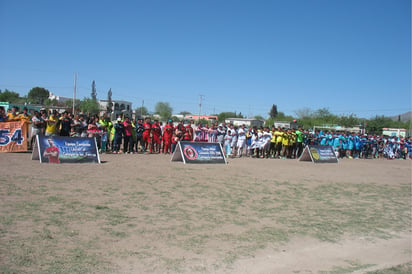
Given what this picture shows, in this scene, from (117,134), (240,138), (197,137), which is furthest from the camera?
(240,138)

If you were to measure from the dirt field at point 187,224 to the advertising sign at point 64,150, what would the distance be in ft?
2.98

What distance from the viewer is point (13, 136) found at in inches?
553

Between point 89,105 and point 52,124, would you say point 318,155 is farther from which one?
point 89,105

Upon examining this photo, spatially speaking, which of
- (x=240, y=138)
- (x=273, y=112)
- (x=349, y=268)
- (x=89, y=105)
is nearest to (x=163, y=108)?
(x=89, y=105)

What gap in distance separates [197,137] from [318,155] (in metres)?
6.84

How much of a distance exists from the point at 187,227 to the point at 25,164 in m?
7.44

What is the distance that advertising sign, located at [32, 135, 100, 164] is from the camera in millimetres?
11688

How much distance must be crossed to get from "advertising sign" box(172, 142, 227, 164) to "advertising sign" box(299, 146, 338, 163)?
5.97 meters

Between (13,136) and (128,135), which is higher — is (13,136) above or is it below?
below

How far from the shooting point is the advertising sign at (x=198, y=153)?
1433 centimetres

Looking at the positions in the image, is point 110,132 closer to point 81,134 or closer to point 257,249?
point 81,134

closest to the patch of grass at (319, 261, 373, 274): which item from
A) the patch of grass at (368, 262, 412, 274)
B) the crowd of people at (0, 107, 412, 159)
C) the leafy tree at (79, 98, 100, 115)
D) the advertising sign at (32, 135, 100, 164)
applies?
the patch of grass at (368, 262, 412, 274)

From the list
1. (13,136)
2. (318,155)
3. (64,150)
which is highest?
(13,136)

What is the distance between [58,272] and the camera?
416 cm
